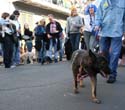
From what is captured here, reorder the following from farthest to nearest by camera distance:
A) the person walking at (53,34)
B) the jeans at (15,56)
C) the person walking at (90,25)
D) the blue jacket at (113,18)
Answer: the person walking at (53,34), the jeans at (15,56), the person walking at (90,25), the blue jacket at (113,18)

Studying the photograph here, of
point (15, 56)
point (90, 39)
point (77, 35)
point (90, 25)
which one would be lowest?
point (15, 56)

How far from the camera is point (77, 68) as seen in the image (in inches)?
291

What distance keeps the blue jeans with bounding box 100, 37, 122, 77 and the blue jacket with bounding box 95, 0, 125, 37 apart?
15 centimetres

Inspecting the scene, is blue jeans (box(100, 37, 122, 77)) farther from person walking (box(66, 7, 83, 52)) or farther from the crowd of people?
person walking (box(66, 7, 83, 52))

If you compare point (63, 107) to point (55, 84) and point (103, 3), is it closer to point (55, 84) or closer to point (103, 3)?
point (55, 84)

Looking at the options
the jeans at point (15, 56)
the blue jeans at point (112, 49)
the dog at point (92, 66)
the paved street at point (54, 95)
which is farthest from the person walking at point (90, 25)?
the dog at point (92, 66)

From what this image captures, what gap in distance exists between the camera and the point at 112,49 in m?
8.94

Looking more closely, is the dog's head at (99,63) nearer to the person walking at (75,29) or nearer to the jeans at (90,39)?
the jeans at (90,39)

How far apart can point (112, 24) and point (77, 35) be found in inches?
288

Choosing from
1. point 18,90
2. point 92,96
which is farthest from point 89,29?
point 92,96

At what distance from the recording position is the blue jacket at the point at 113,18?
A: 29.0ft

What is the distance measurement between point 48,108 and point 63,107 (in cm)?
23

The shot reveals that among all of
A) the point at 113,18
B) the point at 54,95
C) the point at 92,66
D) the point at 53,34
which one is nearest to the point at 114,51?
the point at 113,18

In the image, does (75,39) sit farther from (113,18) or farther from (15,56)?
(113,18)
